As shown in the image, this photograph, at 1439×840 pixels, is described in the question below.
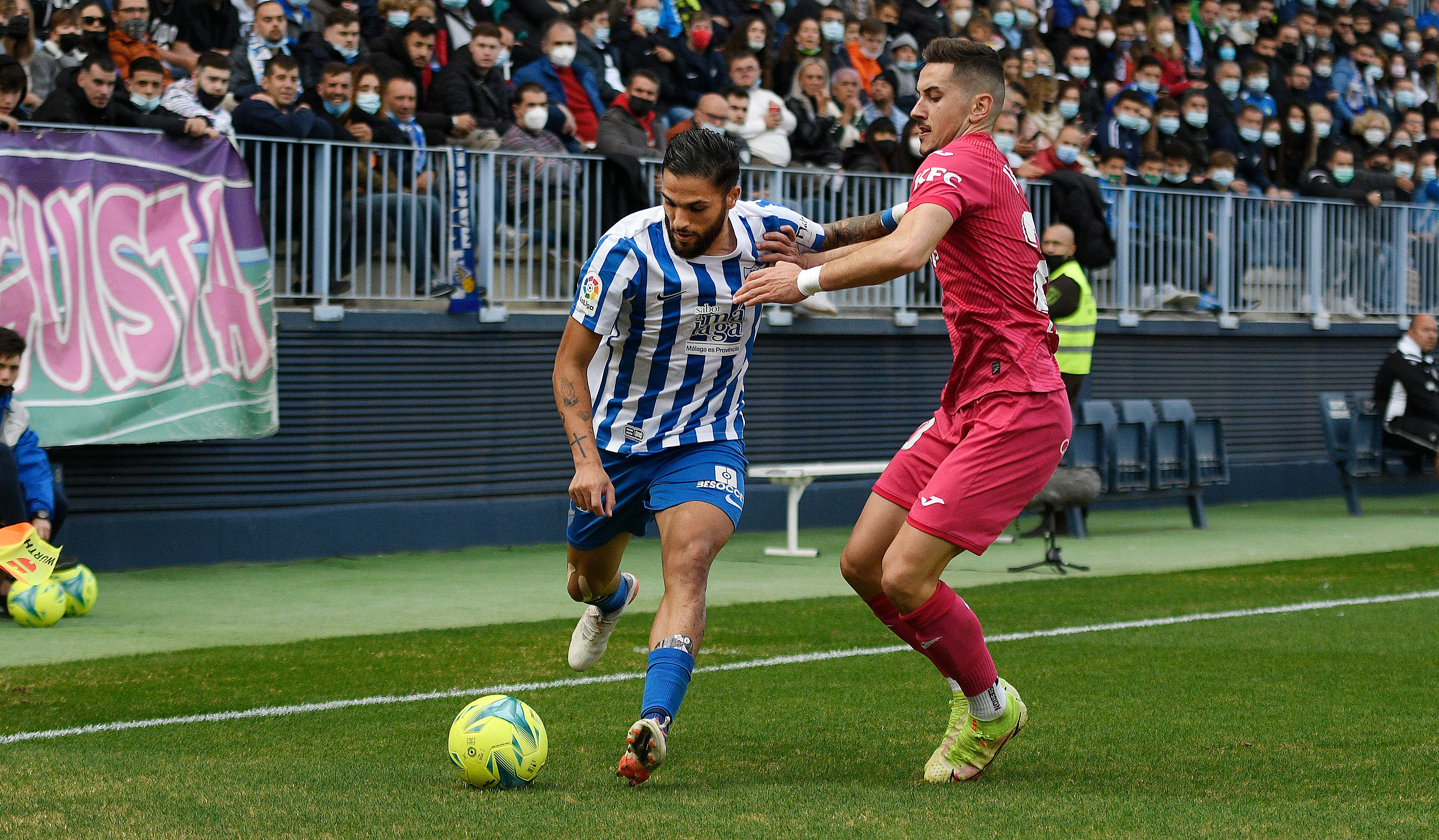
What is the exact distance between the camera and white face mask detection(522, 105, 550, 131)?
13.7 m

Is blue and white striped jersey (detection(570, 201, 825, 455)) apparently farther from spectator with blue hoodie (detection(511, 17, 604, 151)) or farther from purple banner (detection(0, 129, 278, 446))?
spectator with blue hoodie (detection(511, 17, 604, 151))

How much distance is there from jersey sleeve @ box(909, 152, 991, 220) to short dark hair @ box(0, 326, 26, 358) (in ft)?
20.3

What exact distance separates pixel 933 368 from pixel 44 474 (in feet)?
28.5

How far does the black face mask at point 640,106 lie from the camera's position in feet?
47.0

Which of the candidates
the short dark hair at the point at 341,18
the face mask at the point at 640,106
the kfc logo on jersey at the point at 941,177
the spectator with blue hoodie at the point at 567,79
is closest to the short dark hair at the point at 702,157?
the kfc logo on jersey at the point at 941,177

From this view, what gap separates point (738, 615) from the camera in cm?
977

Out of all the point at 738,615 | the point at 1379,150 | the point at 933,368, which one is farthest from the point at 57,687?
the point at 1379,150

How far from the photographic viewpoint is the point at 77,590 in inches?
373

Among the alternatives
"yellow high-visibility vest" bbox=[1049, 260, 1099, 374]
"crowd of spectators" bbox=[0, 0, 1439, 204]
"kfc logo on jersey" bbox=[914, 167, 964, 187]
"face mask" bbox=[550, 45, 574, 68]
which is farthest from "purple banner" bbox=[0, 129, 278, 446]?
"kfc logo on jersey" bbox=[914, 167, 964, 187]

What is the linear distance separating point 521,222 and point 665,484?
766 cm

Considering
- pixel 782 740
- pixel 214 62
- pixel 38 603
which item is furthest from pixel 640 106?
pixel 782 740

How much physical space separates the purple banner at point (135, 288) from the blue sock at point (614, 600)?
5.41 m

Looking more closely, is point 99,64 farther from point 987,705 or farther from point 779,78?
point 987,705

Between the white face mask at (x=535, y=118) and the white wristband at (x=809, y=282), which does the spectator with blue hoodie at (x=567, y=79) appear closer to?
the white face mask at (x=535, y=118)
